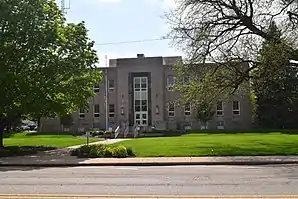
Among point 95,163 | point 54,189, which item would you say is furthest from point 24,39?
point 54,189

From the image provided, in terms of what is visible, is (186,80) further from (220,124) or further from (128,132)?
(220,124)

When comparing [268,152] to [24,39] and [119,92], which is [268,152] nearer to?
[24,39]

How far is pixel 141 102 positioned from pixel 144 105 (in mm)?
589

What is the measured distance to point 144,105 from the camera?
69.0 metres

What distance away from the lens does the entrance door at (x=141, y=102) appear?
68938 millimetres

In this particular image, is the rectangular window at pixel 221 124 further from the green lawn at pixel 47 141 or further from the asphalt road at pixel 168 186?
the asphalt road at pixel 168 186

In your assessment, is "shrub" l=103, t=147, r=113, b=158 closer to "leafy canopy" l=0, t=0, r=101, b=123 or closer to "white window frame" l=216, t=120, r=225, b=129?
"leafy canopy" l=0, t=0, r=101, b=123

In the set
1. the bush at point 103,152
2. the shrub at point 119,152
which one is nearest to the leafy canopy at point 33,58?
the bush at point 103,152

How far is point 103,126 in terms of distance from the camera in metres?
69.6

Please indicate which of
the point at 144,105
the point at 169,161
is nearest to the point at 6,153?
the point at 169,161

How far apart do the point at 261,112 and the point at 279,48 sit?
36.1 m

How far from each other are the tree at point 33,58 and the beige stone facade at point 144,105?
38.5 meters

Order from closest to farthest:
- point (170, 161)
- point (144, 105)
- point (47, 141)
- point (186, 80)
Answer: point (170, 161), point (186, 80), point (47, 141), point (144, 105)

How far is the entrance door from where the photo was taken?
2714 inches
